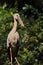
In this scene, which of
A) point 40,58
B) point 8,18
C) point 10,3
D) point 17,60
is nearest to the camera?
point 17,60

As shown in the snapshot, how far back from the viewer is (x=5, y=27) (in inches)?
223

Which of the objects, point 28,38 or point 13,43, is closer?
point 13,43

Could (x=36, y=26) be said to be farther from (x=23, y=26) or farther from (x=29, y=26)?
(x=23, y=26)

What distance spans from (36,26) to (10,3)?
1.61 metres

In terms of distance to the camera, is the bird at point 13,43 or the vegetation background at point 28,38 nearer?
the bird at point 13,43

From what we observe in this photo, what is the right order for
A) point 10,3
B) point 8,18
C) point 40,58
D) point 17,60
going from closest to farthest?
point 17,60, point 40,58, point 8,18, point 10,3

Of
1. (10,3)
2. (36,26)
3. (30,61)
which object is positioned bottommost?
(30,61)

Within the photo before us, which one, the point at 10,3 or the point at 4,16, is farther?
the point at 10,3

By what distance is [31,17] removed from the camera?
625 cm

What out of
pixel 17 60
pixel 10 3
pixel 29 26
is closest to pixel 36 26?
pixel 29 26

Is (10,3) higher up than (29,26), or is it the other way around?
(10,3)

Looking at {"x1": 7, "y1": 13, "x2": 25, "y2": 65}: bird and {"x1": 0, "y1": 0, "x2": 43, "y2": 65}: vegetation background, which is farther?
{"x1": 0, "y1": 0, "x2": 43, "y2": 65}: vegetation background

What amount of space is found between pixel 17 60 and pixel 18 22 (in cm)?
66

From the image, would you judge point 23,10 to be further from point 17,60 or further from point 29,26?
point 17,60
